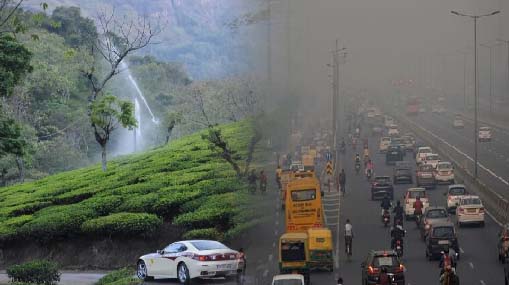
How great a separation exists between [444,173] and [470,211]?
67.4ft

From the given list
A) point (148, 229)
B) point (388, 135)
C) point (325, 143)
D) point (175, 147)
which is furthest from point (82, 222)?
point (388, 135)

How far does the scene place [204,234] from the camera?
43.7m

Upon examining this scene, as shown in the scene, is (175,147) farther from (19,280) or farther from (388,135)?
(388,135)

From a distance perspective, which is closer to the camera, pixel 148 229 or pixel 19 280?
pixel 19 280

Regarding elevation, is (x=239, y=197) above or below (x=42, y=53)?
below

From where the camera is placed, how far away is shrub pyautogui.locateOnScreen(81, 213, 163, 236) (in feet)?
149

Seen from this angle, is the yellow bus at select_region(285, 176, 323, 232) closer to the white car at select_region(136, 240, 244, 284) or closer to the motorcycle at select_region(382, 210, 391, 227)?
the motorcycle at select_region(382, 210, 391, 227)

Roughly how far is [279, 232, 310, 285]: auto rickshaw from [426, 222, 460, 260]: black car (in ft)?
15.3

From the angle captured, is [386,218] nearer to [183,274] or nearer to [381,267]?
[381,267]

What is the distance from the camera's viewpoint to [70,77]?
88375 mm

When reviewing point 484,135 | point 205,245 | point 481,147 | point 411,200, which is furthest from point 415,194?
point 484,135

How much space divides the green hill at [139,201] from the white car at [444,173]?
15803 millimetres

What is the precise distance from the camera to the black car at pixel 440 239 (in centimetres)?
4341

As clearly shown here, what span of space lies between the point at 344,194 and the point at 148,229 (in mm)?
28804
